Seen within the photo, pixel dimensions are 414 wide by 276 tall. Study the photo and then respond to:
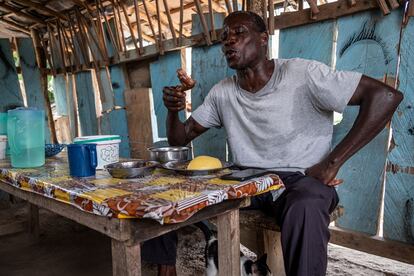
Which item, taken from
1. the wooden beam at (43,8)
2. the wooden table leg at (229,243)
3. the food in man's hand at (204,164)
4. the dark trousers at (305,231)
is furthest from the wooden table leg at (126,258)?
the wooden beam at (43,8)

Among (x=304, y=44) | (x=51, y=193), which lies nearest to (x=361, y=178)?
(x=304, y=44)

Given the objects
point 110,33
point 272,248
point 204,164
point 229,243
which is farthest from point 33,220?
point 229,243

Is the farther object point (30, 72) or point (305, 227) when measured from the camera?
point (30, 72)

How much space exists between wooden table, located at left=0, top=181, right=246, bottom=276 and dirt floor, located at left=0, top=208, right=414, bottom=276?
130 cm

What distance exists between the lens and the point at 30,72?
5262mm

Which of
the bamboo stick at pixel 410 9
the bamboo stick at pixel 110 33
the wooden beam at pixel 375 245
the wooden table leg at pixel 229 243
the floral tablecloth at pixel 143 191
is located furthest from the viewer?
the bamboo stick at pixel 110 33

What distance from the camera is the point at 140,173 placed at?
1.60 meters

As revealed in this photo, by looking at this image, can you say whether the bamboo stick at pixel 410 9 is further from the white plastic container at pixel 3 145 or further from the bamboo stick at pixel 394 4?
the white plastic container at pixel 3 145

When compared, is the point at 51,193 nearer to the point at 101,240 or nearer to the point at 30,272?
the point at 30,272

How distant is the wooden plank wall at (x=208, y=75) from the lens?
10.2 ft

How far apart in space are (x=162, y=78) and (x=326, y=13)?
6.02ft

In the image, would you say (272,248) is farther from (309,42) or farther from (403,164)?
(309,42)

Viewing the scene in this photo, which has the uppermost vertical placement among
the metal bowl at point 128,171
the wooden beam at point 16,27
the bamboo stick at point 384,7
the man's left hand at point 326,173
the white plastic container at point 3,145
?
the wooden beam at point 16,27

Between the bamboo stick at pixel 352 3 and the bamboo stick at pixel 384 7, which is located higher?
the bamboo stick at pixel 352 3
